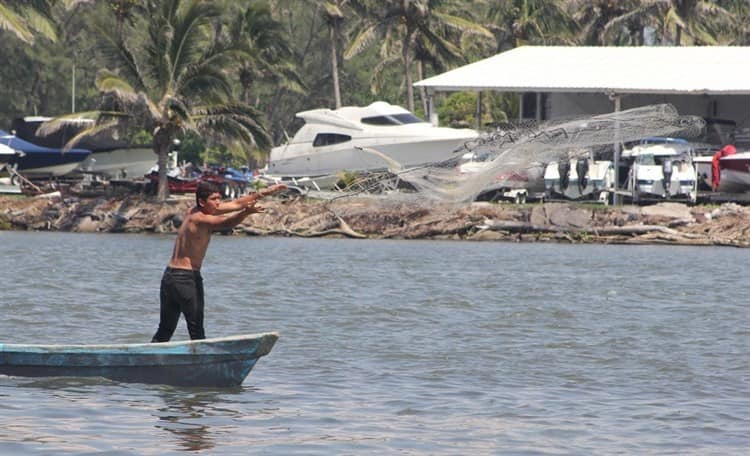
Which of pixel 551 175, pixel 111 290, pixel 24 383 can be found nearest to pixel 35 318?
pixel 111 290

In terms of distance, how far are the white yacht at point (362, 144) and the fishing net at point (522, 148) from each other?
9281 mm

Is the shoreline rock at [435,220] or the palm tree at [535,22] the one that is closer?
the shoreline rock at [435,220]

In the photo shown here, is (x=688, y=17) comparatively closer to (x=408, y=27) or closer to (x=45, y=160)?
(x=408, y=27)

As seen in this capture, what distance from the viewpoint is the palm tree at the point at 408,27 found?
5697 cm

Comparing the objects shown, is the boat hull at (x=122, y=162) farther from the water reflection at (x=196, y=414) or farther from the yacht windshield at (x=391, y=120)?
the water reflection at (x=196, y=414)

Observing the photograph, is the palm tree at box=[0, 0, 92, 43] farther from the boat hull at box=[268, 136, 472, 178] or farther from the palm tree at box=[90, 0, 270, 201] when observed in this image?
the boat hull at box=[268, 136, 472, 178]

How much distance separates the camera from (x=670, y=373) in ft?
50.3

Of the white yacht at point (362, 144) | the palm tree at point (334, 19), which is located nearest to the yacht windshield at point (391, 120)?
the white yacht at point (362, 144)

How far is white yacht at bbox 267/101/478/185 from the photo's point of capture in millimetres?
45219

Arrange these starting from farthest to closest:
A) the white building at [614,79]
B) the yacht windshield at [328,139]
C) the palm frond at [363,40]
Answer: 1. the palm frond at [363,40]
2. the yacht windshield at [328,139]
3. the white building at [614,79]

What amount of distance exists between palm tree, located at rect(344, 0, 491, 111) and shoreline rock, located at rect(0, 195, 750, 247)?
54.8 feet

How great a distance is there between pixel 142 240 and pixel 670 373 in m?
25.0

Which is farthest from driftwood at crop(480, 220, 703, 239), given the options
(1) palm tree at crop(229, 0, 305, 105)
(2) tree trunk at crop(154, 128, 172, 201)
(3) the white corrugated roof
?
(1) palm tree at crop(229, 0, 305, 105)

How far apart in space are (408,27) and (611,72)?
14.5m
